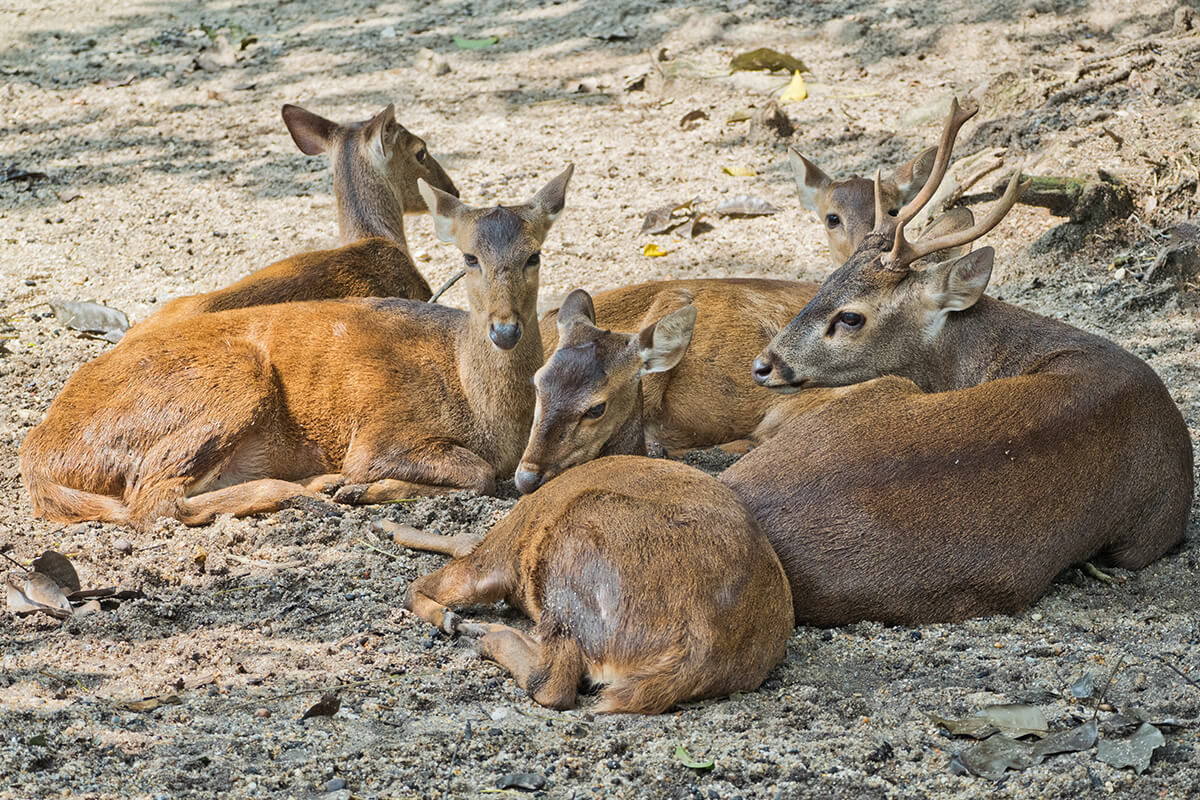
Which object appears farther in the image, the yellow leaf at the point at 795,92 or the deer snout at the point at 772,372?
the yellow leaf at the point at 795,92

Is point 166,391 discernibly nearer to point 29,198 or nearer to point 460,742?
point 460,742

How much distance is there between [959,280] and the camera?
5.65m


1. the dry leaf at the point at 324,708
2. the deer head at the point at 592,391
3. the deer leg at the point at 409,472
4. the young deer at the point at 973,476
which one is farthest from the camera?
the deer leg at the point at 409,472

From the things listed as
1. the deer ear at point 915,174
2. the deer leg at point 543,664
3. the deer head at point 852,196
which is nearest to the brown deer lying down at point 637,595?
the deer leg at point 543,664

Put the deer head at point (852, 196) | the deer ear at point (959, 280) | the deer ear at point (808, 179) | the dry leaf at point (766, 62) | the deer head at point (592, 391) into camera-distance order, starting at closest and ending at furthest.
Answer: the deer head at point (592, 391), the deer ear at point (959, 280), the deer head at point (852, 196), the deer ear at point (808, 179), the dry leaf at point (766, 62)

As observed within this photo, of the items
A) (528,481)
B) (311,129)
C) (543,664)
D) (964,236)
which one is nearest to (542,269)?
(311,129)

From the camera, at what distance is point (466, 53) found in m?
12.4

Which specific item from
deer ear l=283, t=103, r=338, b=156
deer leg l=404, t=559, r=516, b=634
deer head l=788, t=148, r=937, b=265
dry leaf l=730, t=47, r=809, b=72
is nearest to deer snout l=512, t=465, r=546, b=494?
deer leg l=404, t=559, r=516, b=634

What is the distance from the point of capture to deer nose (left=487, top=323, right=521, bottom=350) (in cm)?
595

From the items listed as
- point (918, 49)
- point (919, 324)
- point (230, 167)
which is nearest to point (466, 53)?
point (230, 167)

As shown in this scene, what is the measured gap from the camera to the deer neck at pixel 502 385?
20.4ft

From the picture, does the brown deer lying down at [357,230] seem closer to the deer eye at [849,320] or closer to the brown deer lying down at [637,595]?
the deer eye at [849,320]

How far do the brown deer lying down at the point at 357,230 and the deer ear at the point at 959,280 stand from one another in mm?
3024

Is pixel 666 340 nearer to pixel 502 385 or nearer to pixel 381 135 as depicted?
pixel 502 385
